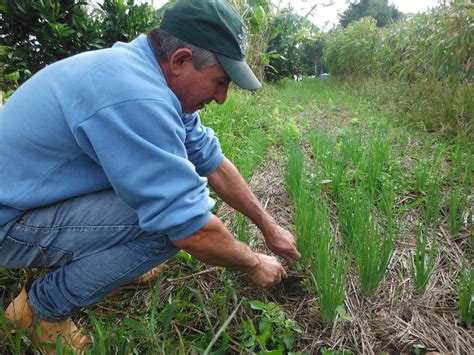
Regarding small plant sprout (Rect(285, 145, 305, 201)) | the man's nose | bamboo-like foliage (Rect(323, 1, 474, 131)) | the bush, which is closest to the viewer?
the man's nose

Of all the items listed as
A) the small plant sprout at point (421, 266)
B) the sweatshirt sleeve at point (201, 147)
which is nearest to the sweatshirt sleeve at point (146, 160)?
the sweatshirt sleeve at point (201, 147)

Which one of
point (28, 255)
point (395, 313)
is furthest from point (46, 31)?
point (395, 313)

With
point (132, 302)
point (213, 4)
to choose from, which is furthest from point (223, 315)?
point (213, 4)

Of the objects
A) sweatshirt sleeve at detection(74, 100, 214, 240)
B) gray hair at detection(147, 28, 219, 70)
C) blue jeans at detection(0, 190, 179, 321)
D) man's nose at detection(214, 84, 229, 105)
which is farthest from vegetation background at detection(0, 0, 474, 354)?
gray hair at detection(147, 28, 219, 70)

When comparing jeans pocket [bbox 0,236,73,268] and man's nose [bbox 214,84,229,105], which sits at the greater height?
man's nose [bbox 214,84,229,105]

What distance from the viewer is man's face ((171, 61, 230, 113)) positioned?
1.06 m

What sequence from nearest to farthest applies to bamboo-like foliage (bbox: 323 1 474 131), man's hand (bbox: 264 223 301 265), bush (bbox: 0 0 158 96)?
man's hand (bbox: 264 223 301 265), bamboo-like foliage (bbox: 323 1 474 131), bush (bbox: 0 0 158 96)

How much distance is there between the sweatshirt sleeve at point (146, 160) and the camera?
0.88 meters

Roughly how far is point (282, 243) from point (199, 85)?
64cm

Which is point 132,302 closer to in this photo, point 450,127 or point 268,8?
point 450,127

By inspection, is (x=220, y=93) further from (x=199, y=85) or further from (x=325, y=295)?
(x=325, y=295)

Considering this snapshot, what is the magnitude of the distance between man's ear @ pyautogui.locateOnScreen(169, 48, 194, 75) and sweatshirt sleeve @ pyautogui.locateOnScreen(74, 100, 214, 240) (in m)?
0.18

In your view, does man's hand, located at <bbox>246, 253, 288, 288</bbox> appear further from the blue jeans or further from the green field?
the blue jeans

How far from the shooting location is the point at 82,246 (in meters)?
1.11
